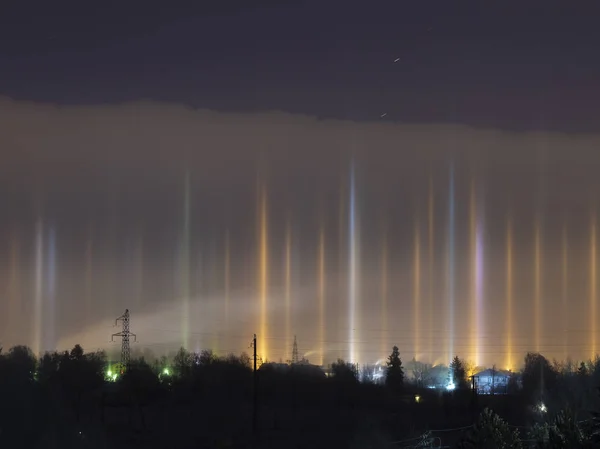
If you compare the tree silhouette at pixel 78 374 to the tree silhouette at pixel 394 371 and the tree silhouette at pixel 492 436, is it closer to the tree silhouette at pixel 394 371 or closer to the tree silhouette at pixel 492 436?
the tree silhouette at pixel 394 371

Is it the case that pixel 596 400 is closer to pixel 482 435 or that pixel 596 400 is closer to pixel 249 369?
pixel 482 435

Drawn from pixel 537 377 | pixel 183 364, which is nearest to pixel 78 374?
pixel 183 364

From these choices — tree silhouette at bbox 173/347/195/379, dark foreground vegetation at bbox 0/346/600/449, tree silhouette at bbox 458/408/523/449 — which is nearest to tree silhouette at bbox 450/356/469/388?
dark foreground vegetation at bbox 0/346/600/449

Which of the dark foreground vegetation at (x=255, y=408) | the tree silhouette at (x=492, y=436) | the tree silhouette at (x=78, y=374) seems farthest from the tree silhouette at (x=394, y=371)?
the tree silhouette at (x=492, y=436)

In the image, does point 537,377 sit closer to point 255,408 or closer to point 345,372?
point 345,372

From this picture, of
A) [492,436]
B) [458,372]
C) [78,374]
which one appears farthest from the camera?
[458,372]

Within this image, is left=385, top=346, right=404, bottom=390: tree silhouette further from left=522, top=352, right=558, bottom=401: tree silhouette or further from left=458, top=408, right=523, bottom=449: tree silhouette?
left=458, top=408, right=523, bottom=449: tree silhouette

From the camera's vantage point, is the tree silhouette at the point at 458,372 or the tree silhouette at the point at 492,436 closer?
the tree silhouette at the point at 492,436
